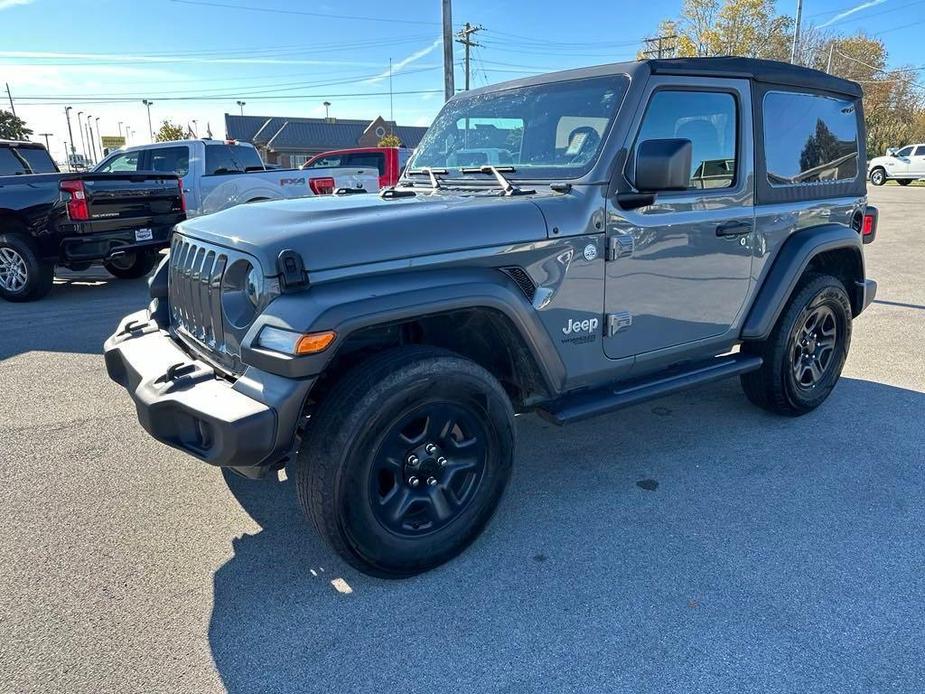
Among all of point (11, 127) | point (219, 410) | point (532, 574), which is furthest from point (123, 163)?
point (11, 127)

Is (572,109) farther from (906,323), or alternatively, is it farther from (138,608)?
(906,323)

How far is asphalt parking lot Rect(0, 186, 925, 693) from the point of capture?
2.19 m

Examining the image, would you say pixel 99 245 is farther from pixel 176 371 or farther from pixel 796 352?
pixel 796 352

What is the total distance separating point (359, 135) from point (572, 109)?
209ft

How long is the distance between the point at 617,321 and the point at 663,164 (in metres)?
0.75

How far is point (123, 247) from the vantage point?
7793mm

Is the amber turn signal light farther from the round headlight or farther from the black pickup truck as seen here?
the black pickup truck

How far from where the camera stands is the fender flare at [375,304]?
2.26m

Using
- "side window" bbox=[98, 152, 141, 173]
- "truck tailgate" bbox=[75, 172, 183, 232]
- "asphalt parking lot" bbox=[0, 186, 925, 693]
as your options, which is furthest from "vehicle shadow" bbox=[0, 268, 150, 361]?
"side window" bbox=[98, 152, 141, 173]

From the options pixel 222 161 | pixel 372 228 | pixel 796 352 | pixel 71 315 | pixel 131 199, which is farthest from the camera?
pixel 222 161

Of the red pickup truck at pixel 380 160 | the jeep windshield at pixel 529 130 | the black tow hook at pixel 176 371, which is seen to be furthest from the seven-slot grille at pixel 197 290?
the red pickup truck at pixel 380 160

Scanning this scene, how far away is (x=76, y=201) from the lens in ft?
24.2

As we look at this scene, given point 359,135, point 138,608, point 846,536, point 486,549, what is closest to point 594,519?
point 486,549

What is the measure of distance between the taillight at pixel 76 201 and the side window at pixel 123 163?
4.03 metres
